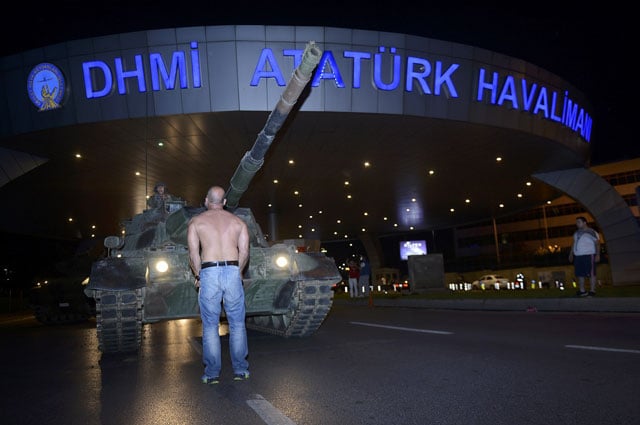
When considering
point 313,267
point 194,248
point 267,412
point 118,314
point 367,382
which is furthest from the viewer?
point 313,267

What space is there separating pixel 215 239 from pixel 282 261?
350 cm

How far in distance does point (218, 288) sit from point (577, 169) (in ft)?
94.8

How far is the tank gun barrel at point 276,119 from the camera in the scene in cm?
631

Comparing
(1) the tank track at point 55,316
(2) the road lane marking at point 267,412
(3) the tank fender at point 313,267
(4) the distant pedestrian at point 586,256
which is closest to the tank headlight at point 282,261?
(3) the tank fender at point 313,267

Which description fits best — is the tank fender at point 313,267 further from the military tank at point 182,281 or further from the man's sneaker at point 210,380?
the man's sneaker at point 210,380

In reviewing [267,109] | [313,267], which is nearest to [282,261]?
[313,267]

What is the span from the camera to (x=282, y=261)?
8781 millimetres

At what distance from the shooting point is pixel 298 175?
27.9 meters

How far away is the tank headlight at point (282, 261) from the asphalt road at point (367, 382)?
126 centimetres

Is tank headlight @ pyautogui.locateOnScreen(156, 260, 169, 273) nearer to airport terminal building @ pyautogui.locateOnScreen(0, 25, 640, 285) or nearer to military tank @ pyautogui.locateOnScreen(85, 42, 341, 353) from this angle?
military tank @ pyautogui.locateOnScreen(85, 42, 341, 353)

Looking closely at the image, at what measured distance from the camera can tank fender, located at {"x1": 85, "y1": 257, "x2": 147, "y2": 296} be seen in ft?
24.9

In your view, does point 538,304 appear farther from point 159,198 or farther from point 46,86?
point 46,86

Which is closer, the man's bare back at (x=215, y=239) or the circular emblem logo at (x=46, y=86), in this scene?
the man's bare back at (x=215, y=239)

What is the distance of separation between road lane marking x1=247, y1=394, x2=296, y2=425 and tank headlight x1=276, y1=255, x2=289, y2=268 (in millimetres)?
4253
